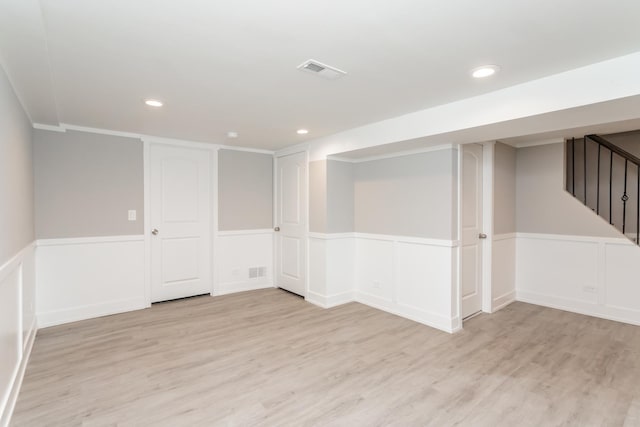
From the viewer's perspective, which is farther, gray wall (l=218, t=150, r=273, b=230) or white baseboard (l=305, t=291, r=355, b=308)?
gray wall (l=218, t=150, r=273, b=230)

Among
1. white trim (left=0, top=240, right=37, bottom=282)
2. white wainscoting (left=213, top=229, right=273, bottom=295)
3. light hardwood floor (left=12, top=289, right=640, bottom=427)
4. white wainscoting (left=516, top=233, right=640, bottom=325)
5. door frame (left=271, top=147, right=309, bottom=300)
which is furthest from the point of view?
white wainscoting (left=213, top=229, right=273, bottom=295)

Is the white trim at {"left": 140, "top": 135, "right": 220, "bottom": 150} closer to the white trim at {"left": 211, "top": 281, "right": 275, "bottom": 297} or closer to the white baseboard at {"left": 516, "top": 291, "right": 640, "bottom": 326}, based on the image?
the white trim at {"left": 211, "top": 281, "right": 275, "bottom": 297}

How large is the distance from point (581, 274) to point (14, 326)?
5714 millimetres

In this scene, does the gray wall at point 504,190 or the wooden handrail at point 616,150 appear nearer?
the wooden handrail at point 616,150

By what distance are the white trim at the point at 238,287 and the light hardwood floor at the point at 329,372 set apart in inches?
37.9

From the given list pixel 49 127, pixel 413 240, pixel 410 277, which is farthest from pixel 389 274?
pixel 49 127

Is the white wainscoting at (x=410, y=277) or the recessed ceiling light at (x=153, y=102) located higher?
the recessed ceiling light at (x=153, y=102)

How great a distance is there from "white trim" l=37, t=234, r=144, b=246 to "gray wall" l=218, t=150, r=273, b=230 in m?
1.13

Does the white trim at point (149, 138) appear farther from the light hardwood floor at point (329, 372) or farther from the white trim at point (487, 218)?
the white trim at point (487, 218)

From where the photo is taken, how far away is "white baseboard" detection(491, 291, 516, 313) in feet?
13.6

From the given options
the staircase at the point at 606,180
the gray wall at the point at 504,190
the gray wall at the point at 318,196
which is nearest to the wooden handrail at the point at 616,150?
the staircase at the point at 606,180

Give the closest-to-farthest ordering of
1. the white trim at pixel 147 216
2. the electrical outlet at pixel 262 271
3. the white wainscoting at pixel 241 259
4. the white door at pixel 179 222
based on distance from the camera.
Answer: the white trim at pixel 147 216
the white door at pixel 179 222
the white wainscoting at pixel 241 259
the electrical outlet at pixel 262 271

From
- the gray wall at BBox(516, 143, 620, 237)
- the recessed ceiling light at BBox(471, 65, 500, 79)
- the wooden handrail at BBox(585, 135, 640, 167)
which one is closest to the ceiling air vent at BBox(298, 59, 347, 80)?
the recessed ceiling light at BBox(471, 65, 500, 79)

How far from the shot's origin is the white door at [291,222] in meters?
4.77
